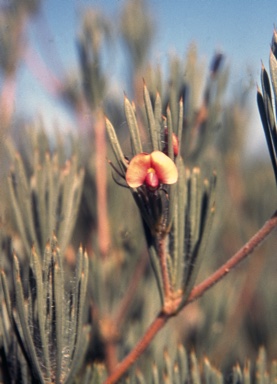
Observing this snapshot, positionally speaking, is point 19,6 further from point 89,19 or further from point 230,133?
point 230,133

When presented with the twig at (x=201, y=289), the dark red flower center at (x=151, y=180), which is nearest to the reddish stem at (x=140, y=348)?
the twig at (x=201, y=289)

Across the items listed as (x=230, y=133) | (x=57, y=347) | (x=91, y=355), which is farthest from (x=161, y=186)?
(x=230, y=133)

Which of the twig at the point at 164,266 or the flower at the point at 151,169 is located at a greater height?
the flower at the point at 151,169

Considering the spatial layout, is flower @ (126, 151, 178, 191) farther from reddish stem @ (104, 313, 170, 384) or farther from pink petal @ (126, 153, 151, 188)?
reddish stem @ (104, 313, 170, 384)

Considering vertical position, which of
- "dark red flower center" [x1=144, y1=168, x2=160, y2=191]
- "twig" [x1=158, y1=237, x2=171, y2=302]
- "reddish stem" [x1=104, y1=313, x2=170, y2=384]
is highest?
"dark red flower center" [x1=144, y1=168, x2=160, y2=191]

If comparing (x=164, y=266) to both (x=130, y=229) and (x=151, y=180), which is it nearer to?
(x=151, y=180)

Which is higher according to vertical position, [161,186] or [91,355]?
[161,186]

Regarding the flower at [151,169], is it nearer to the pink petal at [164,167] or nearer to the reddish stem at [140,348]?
the pink petal at [164,167]

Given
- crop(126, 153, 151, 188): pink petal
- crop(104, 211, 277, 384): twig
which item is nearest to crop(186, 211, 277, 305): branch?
crop(104, 211, 277, 384): twig
